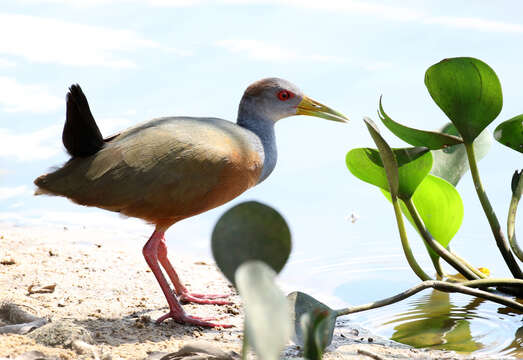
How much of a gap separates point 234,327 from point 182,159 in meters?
1.12

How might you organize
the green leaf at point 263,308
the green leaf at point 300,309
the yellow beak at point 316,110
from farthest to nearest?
the yellow beak at point 316,110 < the green leaf at point 300,309 < the green leaf at point 263,308

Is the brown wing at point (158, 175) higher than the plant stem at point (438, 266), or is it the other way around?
the brown wing at point (158, 175)

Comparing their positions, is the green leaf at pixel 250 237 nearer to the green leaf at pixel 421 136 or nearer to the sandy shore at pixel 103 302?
the sandy shore at pixel 103 302

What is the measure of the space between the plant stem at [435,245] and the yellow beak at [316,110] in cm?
104

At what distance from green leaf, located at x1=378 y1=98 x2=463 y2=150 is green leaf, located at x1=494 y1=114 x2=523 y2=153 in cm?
31

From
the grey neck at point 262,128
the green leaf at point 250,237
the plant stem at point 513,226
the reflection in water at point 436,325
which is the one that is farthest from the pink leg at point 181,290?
the green leaf at point 250,237

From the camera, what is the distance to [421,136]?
4184 millimetres

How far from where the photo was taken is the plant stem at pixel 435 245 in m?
4.19

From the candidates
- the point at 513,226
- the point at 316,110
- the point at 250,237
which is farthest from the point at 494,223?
the point at 250,237

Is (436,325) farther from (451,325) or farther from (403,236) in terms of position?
(403,236)

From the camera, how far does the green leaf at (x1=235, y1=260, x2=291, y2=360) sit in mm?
1657

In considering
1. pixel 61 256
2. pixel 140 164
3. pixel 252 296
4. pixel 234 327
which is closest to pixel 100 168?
pixel 140 164

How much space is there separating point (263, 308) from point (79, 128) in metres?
2.69

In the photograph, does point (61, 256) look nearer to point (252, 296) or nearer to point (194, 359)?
point (194, 359)
